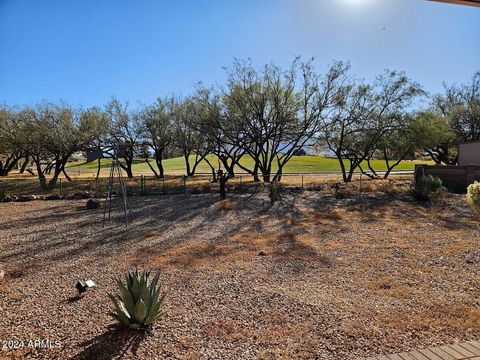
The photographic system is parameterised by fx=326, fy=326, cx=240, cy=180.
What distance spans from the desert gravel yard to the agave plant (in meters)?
0.12

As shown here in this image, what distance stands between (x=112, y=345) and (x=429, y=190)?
12.7m

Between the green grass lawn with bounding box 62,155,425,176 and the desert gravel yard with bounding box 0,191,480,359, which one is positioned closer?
the desert gravel yard with bounding box 0,191,480,359

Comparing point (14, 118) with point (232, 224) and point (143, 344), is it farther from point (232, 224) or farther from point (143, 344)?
point (143, 344)

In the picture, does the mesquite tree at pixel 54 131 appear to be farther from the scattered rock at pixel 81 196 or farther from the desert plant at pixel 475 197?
the desert plant at pixel 475 197

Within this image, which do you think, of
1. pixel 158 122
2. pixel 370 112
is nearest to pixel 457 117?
pixel 370 112

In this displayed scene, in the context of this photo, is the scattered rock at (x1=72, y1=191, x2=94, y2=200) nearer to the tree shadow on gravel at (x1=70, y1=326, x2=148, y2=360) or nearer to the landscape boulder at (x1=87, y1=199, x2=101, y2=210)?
the landscape boulder at (x1=87, y1=199, x2=101, y2=210)

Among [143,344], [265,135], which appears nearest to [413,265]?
[143,344]

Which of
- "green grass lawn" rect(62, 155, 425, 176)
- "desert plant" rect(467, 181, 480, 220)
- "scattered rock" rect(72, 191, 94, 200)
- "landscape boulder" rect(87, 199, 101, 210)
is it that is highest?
"green grass lawn" rect(62, 155, 425, 176)

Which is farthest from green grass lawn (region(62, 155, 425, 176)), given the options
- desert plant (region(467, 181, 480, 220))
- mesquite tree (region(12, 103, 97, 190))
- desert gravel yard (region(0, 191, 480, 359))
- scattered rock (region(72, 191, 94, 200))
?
desert plant (region(467, 181, 480, 220))

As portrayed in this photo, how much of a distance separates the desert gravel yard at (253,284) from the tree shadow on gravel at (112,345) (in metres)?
0.02

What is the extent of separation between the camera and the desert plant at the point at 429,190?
12.2 meters

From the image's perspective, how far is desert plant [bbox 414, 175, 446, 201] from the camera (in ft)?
40.0

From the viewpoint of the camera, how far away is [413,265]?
529 cm

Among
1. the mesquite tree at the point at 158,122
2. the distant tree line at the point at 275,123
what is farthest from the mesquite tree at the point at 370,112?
the mesquite tree at the point at 158,122
